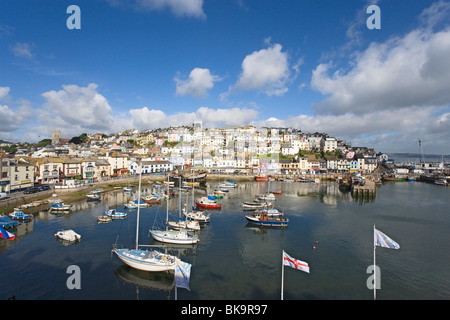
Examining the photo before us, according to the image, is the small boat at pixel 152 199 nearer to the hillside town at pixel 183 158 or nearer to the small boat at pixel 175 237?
the hillside town at pixel 183 158

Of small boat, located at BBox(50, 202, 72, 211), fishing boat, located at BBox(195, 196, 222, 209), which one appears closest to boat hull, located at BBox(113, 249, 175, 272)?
fishing boat, located at BBox(195, 196, 222, 209)

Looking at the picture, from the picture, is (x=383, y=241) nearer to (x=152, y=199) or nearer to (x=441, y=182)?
(x=152, y=199)

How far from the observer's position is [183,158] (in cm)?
8038

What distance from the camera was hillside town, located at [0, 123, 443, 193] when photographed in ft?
142

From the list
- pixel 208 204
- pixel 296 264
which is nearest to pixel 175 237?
pixel 208 204

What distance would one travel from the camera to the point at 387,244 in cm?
1026

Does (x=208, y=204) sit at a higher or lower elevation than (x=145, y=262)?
higher

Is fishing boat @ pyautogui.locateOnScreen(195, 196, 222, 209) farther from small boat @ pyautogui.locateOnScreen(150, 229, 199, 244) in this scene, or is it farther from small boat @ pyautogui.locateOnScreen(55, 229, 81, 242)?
small boat @ pyautogui.locateOnScreen(55, 229, 81, 242)

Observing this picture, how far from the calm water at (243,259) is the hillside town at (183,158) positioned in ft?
65.7

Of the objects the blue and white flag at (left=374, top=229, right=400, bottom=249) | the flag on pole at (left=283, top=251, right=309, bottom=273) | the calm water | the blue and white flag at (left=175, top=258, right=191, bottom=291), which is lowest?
the calm water

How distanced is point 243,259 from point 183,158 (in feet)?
214

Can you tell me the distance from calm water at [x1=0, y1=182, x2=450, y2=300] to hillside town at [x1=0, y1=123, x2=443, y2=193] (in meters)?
20.0
